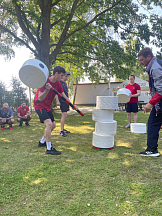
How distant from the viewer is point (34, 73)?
12.4 feet

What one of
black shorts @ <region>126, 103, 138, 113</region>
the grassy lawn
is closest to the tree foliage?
black shorts @ <region>126, 103, 138, 113</region>

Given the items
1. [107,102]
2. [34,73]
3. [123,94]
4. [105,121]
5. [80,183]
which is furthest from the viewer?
[123,94]

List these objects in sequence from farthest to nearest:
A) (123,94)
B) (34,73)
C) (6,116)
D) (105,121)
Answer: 1. (6,116)
2. (123,94)
3. (105,121)
4. (34,73)

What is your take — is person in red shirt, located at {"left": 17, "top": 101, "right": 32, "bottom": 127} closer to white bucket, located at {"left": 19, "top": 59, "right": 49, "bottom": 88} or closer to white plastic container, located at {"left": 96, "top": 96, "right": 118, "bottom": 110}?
white bucket, located at {"left": 19, "top": 59, "right": 49, "bottom": 88}

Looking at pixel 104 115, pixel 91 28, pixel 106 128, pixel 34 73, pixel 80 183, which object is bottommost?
pixel 80 183

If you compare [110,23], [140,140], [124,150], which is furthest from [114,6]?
[124,150]

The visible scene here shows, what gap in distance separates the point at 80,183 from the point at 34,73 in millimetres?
2329

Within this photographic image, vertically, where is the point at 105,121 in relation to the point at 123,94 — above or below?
below

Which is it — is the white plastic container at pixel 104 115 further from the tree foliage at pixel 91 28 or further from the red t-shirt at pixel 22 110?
the tree foliage at pixel 91 28

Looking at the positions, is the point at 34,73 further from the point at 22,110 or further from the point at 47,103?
the point at 22,110

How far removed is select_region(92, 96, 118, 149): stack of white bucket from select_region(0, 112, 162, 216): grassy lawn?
23 cm

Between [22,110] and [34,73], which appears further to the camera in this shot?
[22,110]

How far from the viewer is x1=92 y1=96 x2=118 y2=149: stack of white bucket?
14.2ft

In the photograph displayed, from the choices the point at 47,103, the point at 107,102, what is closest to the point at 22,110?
the point at 47,103
